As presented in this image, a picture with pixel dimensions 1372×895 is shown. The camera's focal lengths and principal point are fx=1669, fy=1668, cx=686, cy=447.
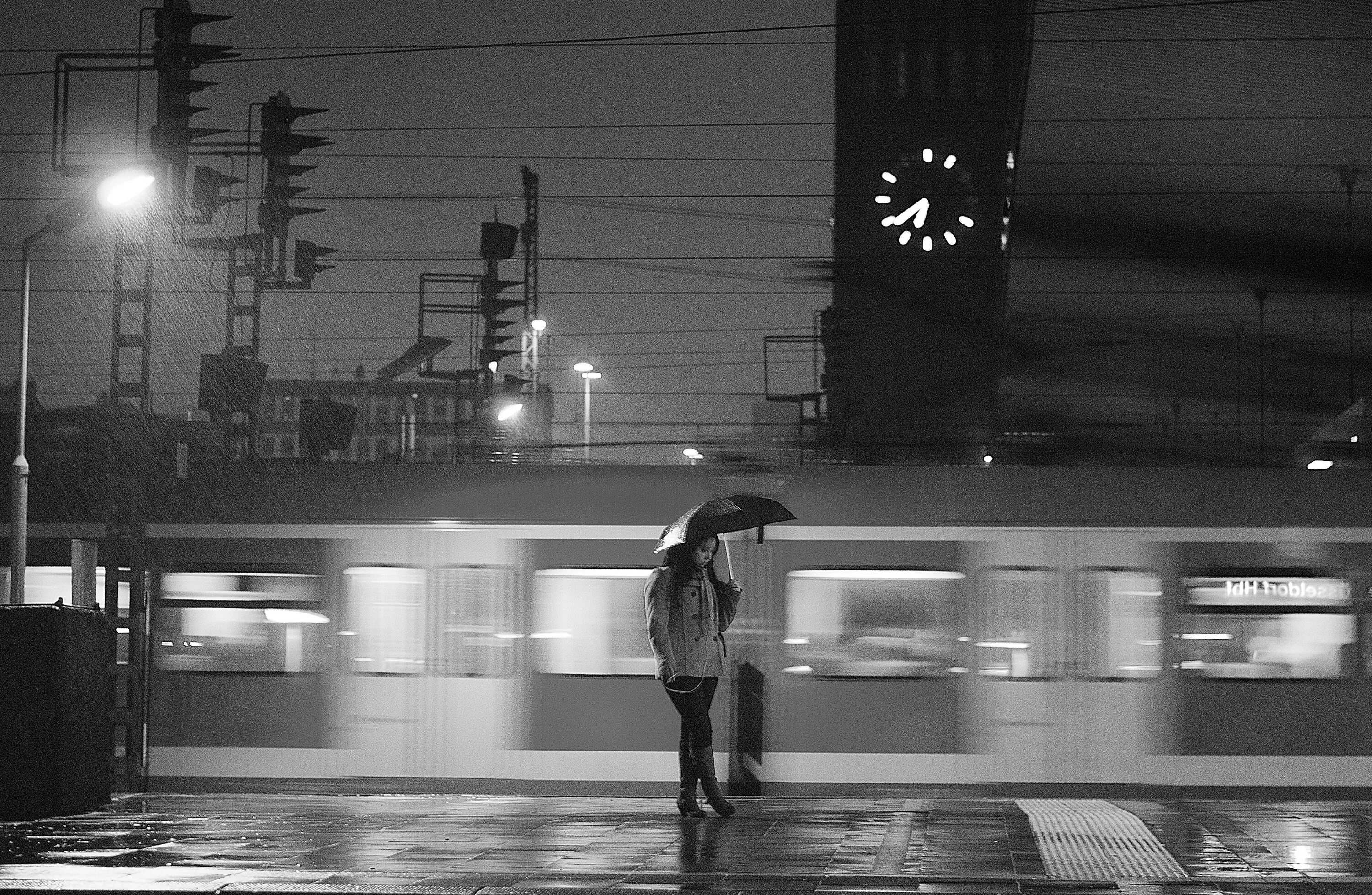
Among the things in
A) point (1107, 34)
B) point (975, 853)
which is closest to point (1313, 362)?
point (1107, 34)

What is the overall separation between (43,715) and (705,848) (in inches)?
175

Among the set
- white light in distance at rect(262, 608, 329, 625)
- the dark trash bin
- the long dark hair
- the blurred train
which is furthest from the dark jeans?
white light in distance at rect(262, 608, 329, 625)

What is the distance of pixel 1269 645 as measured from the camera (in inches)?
515

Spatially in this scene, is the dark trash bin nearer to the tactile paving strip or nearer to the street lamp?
the street lamp

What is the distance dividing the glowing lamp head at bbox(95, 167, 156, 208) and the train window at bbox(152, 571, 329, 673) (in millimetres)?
4066

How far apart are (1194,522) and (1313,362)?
36.7 metres

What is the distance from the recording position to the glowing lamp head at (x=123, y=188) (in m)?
15.7

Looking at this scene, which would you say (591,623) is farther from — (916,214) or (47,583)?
(916,214)

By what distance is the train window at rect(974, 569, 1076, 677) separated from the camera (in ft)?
43.2

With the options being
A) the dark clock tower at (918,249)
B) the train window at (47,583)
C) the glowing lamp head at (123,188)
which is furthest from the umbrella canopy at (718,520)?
the dark clock tower at (918,249)

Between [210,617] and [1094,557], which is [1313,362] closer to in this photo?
[1094,557]

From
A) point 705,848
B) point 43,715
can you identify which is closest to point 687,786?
point 705,848

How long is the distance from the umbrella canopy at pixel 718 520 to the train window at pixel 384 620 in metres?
3.50

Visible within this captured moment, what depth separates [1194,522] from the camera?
13305mm
